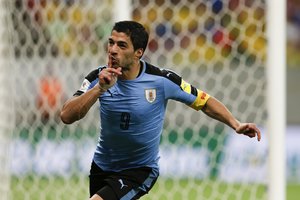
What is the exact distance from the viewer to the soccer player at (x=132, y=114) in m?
4.58

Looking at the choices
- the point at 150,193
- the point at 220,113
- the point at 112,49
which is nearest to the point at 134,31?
the point at 112,49

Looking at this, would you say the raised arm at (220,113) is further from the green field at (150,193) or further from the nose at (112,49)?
the green field at (150,193)

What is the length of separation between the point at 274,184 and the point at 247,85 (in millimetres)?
1183

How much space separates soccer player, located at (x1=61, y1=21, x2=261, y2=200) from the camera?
15.0 feet

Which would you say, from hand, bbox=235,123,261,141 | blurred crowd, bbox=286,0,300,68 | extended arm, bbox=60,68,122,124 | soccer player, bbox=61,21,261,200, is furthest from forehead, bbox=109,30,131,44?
blurred crowd, bbox=286,0,300,68

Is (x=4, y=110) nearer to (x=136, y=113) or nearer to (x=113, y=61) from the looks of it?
(x=136, y=113)

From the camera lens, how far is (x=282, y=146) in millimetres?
6098

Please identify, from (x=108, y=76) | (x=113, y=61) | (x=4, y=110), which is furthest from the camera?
(x=4, y=110)

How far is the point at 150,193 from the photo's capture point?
298 inches

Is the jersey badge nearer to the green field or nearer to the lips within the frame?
the lips

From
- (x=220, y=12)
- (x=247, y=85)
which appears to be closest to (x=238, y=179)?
(x=247, y=85)

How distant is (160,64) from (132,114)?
10.9 feet

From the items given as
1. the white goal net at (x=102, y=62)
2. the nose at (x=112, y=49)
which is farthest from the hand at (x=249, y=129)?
the white goal net at (x=102, y=62)

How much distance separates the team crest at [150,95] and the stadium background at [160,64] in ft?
6.71
